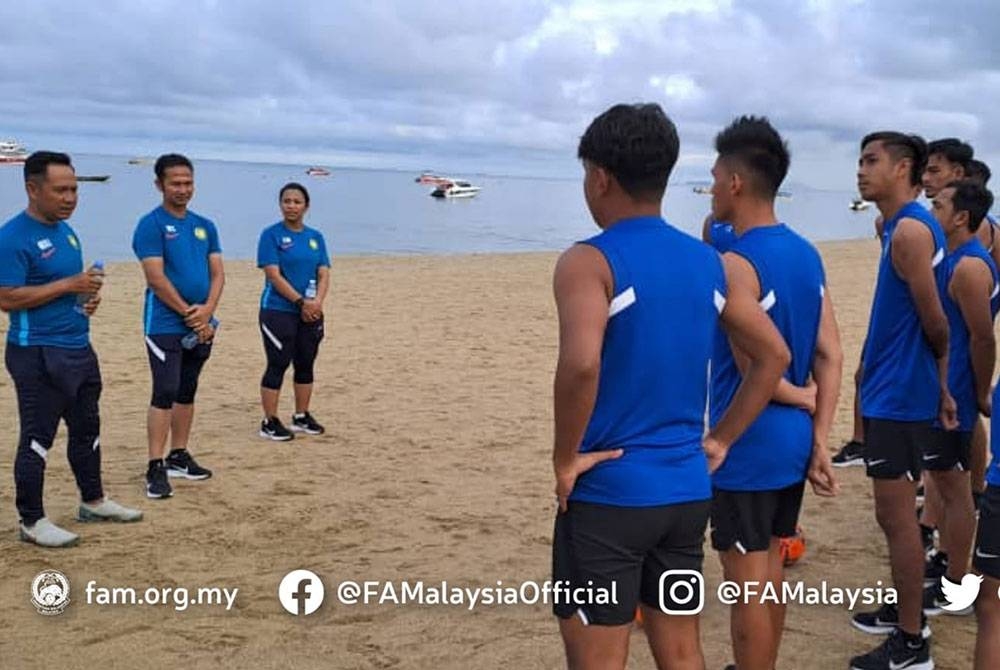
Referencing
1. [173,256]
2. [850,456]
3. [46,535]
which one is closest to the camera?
Result: [46,535]

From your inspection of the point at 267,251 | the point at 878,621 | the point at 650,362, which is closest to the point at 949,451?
the point at 878,621

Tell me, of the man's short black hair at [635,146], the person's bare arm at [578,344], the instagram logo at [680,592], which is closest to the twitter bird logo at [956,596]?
the instagram logo at [680,592]

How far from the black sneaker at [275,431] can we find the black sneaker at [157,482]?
151 centimetres

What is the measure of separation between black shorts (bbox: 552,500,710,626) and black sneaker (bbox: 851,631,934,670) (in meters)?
1.90

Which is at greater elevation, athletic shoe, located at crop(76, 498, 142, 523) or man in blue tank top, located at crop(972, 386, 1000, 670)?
man in blue tank top, located at crop(972, 386, 1000, 670)

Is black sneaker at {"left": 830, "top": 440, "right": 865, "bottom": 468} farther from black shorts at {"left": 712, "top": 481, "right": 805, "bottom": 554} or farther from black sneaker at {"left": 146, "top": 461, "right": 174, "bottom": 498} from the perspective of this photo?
black sneaker at {"left": 146, "top": 461, "right": 174, "bottom": 498}

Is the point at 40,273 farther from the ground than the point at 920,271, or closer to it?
closer to it

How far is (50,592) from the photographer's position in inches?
185

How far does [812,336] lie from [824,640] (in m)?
1.77

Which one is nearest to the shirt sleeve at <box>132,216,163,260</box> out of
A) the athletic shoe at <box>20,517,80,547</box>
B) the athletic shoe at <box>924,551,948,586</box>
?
the athletic shoe at <box>20,517,80,547</box>

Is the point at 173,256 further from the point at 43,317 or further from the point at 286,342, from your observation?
the point at 286,342

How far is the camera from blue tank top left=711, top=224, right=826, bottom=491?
3.27 meters

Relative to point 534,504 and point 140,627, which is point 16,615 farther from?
point 534,504

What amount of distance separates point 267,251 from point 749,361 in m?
5.60
